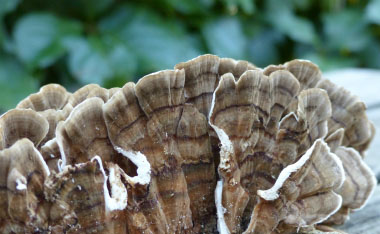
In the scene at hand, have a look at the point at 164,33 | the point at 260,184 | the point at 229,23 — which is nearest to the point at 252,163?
the point at 260,184

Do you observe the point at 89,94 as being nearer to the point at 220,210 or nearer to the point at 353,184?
the point at 220,210

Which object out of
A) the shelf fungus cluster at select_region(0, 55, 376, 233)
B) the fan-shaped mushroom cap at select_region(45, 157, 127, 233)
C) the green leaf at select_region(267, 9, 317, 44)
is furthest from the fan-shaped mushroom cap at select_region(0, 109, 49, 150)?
the green leaf at select_region(267, 9, 317, 44)

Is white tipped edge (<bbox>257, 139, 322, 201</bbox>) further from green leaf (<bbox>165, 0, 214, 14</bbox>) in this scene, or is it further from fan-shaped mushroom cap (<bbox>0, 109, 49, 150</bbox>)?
green leaf (<bbox>165, 0, 214, 14</bbox>)

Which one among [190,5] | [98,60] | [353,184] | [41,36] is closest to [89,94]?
[353,184]

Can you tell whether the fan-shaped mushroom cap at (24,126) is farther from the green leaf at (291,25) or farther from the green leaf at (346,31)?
the green leaf at (346,31)

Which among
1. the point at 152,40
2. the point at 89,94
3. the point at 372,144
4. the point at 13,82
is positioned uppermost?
the point at 152,40
